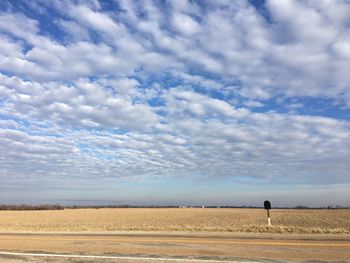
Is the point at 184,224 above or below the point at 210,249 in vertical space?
above

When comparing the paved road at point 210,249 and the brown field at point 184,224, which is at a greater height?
the brown field at point 184,224

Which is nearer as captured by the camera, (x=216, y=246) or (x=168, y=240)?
(x=216, y=246)

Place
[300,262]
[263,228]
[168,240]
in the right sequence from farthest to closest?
[263,228]
[168,240]
[300,262]

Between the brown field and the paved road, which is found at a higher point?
the brown field

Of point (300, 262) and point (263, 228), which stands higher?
point (263, 228)

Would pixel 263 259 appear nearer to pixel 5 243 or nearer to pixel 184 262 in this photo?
pixel 184 262

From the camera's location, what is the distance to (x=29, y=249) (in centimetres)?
1466

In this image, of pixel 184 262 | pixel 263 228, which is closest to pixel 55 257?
pixel 184 262

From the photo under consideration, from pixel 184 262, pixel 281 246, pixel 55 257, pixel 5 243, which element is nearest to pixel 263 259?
pixel 184 262

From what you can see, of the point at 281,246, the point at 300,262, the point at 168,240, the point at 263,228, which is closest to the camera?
the point at 300,262

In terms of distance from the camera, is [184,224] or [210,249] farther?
[184,224]

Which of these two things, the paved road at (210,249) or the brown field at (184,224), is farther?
the brown field at (184,224)

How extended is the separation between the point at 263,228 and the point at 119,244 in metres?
8.86

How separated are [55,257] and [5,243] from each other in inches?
213
